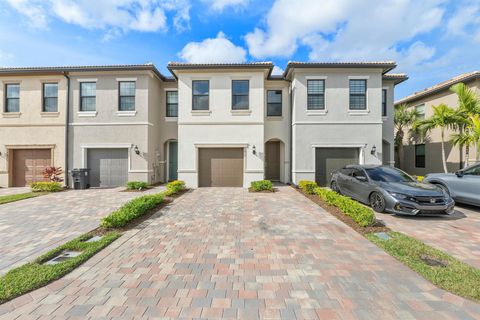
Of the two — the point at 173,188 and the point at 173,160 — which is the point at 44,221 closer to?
the point at 173,188

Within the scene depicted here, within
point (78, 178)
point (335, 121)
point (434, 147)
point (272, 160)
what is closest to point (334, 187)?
point (335, 121)

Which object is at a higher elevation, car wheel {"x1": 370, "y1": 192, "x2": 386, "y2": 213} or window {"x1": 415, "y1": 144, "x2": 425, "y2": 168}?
window {"x1": 415, "y1": 144, "x2": 425, "y2": 168}

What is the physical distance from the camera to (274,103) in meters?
13.5

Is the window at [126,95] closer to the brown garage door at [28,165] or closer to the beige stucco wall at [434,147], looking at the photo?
the brown garage door at [28,165]

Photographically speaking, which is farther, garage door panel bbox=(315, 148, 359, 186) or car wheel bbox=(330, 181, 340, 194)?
garage door panel bbox=(315, 148, 359, 186)

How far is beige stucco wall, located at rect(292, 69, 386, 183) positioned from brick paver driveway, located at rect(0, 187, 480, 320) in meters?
7.12

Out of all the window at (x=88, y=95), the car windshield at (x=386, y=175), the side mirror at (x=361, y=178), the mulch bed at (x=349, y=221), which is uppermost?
the window at (x=88, y=95)

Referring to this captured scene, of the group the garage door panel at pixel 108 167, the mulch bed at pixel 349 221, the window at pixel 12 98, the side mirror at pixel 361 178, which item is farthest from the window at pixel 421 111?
the window at pixel 12 98

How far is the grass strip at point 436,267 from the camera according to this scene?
9.77ft

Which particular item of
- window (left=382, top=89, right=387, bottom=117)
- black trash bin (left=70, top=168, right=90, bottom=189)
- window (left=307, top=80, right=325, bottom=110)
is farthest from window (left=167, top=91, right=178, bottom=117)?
window (left=382, top=89, right=387, bottom=117)

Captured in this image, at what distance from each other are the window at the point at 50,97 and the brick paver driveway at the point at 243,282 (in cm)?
1211

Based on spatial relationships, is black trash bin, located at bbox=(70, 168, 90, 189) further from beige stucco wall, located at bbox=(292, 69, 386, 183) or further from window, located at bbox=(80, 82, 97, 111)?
beige stucco wall, located at bbox=(292, 69, 386, 183)

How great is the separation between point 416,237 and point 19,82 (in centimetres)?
1932

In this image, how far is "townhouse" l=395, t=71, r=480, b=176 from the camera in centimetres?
1245
